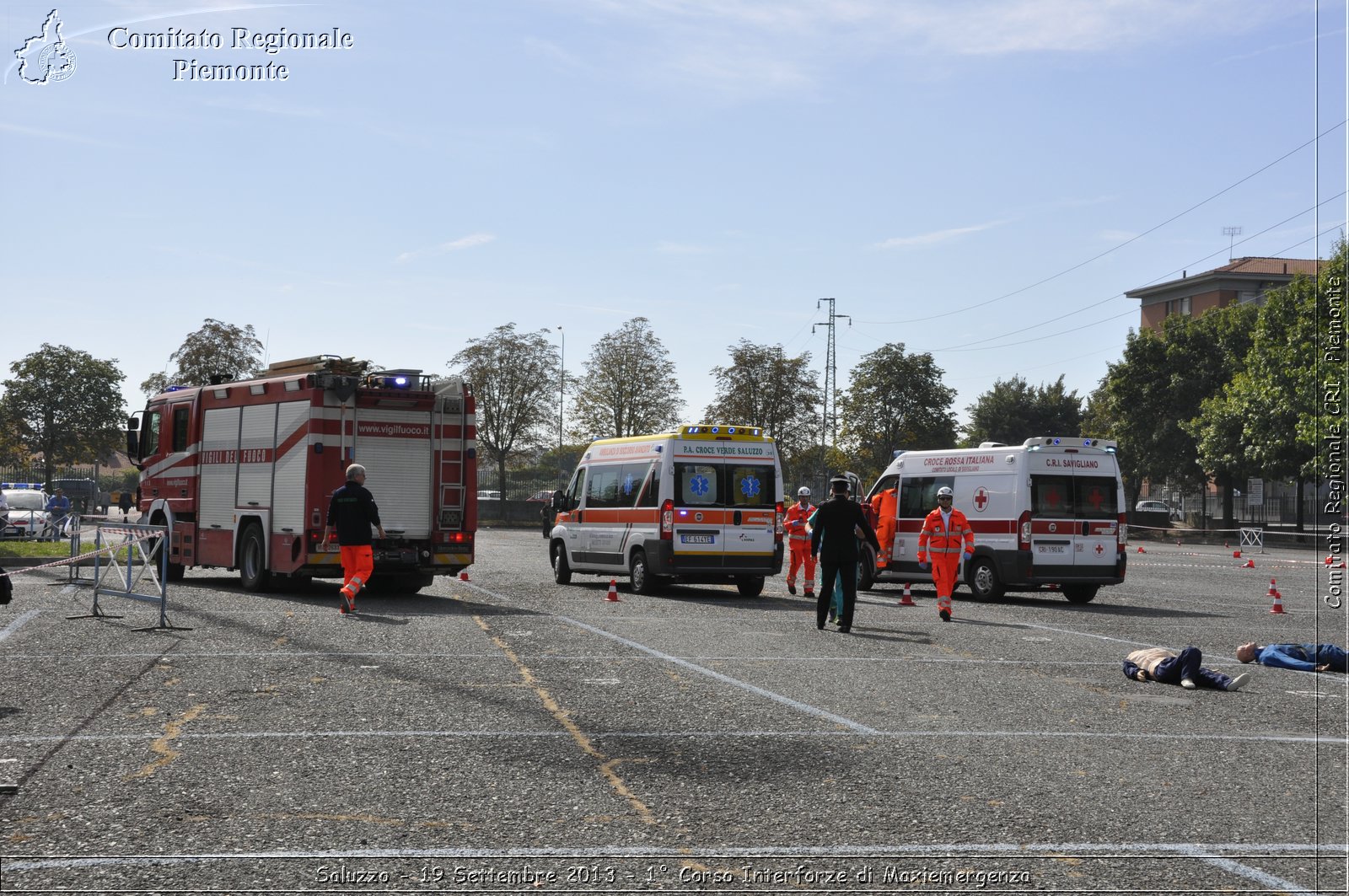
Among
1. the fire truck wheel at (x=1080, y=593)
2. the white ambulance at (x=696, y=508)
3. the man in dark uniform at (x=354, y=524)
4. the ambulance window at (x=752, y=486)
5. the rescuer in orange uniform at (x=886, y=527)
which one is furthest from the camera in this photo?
the rescuer in orange uniform at (x=886, y=527)

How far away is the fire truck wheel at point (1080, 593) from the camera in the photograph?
19938mm

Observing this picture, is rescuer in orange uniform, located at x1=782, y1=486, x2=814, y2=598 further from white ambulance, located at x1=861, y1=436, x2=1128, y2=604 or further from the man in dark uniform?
the man in dark uniform

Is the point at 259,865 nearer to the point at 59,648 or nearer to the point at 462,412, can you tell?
the point at 59,648

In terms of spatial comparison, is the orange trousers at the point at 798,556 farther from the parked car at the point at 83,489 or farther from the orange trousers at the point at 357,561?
the parked car at the point at 83,489

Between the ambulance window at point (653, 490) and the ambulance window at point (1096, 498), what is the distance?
6.13 meters

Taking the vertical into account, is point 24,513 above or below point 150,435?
below

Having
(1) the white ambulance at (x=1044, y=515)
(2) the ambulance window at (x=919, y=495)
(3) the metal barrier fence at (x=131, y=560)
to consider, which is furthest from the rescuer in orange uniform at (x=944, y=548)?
(3) the metal barrier fence at (x=131, y=560)

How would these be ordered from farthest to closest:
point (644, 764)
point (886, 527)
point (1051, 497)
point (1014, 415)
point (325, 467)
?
point (1014, 415) → point (886, 527) → point (1051, 497) → point (325, 467) → point (644, 764)

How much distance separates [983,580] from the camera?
19703 mm

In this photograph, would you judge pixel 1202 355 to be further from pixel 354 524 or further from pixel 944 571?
pixel 354 524

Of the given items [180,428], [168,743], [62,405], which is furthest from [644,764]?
[62,405]

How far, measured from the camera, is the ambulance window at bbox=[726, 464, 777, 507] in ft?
65.0

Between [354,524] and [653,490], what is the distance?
16.9ft

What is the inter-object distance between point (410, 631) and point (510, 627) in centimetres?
112
